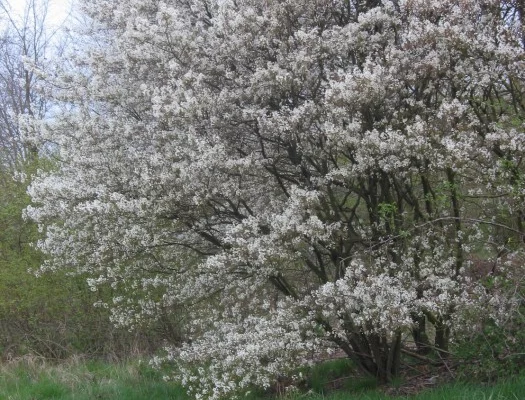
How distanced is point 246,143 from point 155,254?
1891 mm

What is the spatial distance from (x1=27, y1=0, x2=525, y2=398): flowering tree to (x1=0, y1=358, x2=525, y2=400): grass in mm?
584

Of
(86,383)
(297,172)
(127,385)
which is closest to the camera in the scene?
(297,172)

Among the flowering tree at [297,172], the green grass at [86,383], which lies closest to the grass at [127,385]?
the green grass at [86,383]

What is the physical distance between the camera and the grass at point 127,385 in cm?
596

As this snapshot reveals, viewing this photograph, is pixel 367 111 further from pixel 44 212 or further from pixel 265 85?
pixel 44 212

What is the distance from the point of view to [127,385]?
8812mm

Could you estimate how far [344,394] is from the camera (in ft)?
22.6

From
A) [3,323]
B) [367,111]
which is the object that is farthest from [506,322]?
[3,323]

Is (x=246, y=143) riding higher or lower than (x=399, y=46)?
lower

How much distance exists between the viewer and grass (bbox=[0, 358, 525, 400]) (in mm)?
5961

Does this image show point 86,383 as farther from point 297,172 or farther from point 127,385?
point 297,172

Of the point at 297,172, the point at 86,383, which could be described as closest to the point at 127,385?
the point at 86,383

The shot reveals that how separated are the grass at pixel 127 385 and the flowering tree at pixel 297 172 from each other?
23.0 inches

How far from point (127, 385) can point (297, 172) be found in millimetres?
3868
